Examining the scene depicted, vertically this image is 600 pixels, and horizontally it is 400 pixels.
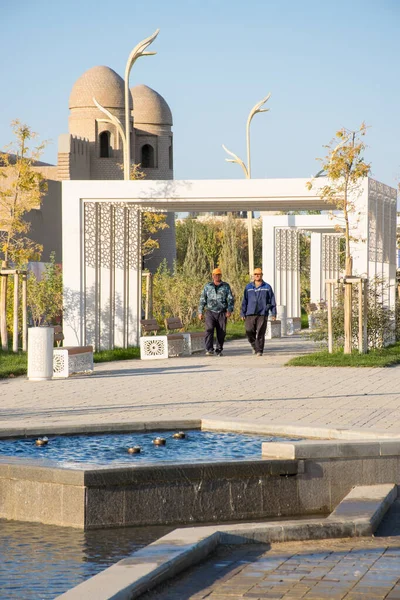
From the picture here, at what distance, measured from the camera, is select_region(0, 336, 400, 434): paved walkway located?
33.6ft

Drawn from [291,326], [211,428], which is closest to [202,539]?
[211,428]

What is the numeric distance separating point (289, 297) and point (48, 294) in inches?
414

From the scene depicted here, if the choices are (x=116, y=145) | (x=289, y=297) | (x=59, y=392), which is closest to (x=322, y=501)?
(x=59, y=392)

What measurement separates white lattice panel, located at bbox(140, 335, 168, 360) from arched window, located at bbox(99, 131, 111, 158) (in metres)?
39.5

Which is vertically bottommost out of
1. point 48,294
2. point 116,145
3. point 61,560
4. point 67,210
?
point 61,560

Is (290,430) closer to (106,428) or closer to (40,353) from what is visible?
(106,428)

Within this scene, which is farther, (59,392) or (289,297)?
(289,297)

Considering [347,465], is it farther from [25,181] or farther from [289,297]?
[289,297]

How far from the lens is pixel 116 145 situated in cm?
5734

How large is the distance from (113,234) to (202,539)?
15682 mm

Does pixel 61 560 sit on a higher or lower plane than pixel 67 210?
lower

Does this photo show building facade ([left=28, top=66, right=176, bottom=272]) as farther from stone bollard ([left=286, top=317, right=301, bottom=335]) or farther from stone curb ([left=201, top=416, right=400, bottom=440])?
stone curb ([left=201, top=416, right=400, bottom=440])

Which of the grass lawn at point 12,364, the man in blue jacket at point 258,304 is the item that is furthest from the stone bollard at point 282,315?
the grass lawn at point 12,364

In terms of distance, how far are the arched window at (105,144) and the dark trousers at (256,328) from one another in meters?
39.5
